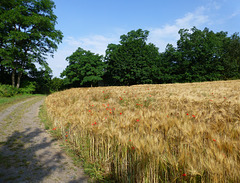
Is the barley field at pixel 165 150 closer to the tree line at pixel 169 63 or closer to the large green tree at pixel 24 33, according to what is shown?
the large green tree at pixel 24 33

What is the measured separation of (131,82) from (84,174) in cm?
3463

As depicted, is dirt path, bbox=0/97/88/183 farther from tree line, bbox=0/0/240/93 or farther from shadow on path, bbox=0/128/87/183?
tree line, bbox=0/0/240/93

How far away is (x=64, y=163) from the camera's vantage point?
10.8 ft

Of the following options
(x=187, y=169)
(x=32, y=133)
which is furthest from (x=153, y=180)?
(x=32, y=133)

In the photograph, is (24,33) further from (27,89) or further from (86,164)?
(86,164)

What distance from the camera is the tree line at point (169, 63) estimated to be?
3453 cm

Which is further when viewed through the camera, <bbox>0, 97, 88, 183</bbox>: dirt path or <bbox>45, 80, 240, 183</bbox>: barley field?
<bbox>0, 97, 88, 183</bbox>: dirt path

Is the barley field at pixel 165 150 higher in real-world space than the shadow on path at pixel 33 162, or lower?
higher

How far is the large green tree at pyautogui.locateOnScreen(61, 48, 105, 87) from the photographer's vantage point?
37406mm

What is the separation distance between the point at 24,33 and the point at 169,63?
34351mm

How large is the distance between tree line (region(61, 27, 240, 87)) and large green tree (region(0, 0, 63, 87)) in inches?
520

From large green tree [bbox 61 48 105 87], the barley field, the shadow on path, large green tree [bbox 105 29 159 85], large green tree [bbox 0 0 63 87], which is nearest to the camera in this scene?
the barley field

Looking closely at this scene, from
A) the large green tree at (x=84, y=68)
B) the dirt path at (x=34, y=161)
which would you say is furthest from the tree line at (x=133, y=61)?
the dirt path at (x=34, y=161)

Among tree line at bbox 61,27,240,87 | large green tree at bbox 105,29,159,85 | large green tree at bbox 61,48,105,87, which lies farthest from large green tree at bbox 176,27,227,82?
large green tree at bbox 61,48,105,87
